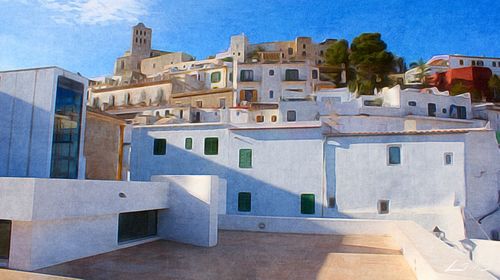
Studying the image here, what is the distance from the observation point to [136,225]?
36.8ft

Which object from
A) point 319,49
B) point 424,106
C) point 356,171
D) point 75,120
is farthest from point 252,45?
point 75,120

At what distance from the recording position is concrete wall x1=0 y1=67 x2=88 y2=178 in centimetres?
1277

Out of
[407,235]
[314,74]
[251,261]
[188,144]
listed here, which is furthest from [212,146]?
[314,74]

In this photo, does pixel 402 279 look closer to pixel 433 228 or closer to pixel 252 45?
pixel 433 228

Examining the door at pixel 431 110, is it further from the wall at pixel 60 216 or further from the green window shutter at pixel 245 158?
the wall at pixel 60 216

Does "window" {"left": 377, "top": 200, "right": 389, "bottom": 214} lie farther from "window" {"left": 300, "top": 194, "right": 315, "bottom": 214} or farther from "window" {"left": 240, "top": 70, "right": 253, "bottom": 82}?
"window" {"left": 240, "top": 70, "right": 253, "bottom": 82}

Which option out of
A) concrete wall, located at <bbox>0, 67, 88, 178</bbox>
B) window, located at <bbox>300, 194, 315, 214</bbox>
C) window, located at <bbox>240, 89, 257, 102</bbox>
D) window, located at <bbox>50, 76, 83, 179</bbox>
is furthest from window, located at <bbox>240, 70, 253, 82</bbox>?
concrete wall, located at <bbox>0, 67, 88, 178</bbox>

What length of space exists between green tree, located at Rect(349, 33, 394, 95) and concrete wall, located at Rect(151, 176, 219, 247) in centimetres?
3852

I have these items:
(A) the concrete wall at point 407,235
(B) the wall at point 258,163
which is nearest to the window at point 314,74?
(B) the wall at point 258,163

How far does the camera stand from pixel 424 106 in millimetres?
34406

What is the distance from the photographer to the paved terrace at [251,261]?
7.77 meters

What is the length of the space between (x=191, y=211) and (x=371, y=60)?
41795mm

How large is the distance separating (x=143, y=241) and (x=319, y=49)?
186 feet

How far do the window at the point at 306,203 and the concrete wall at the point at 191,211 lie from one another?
10253 mm
